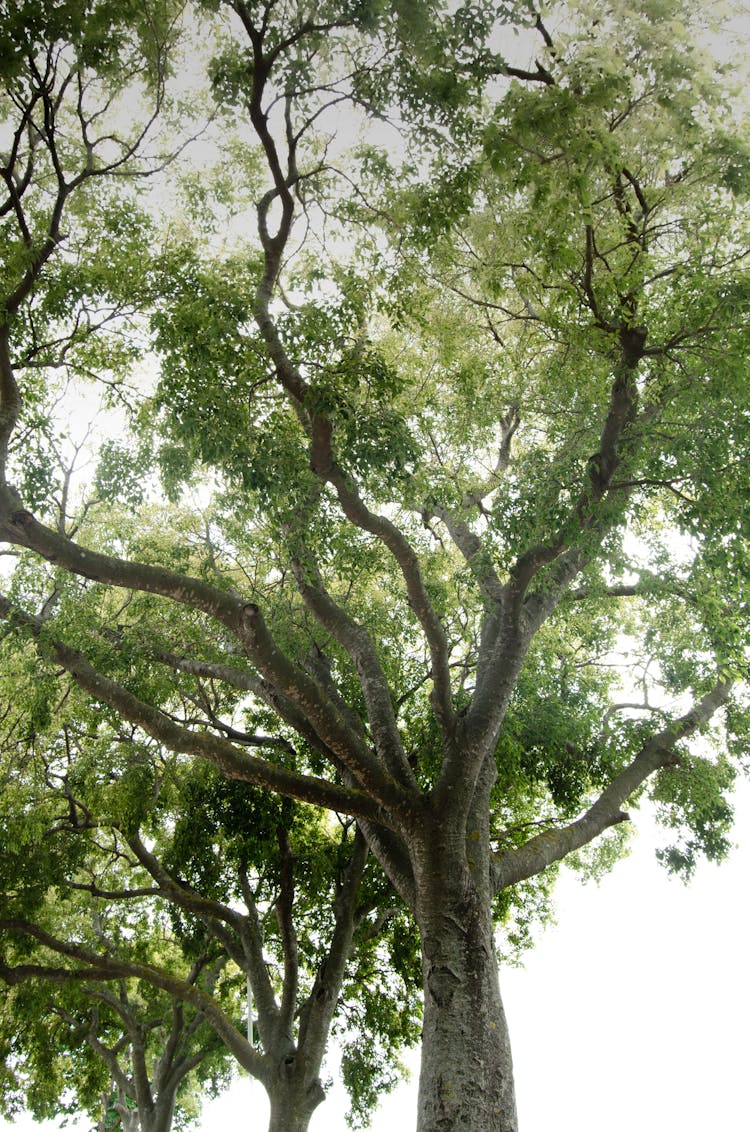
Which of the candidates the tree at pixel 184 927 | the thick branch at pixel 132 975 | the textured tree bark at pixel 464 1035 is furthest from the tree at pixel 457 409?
the thick branch at pixel 132 975

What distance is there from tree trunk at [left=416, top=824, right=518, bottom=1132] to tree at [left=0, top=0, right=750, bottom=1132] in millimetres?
21

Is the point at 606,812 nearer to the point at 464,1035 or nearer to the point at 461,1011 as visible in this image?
the point at 461,1011

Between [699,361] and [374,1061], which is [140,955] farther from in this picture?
[699,361]

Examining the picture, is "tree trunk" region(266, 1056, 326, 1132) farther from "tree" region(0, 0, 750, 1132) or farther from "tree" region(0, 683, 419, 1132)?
"tree" region(0, 0, 750, 1132)

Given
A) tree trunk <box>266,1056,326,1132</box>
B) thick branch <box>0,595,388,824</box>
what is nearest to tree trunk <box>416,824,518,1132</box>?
thick branch <box>0,595,388,824</box>

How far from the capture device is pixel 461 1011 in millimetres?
6180

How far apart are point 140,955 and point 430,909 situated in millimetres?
10637

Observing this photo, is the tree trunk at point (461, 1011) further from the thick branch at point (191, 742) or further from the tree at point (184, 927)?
the tree at point (184, 927)

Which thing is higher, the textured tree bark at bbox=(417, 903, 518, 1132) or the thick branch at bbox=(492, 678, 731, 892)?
the thick branch at bbox=(492, 678, 731, 892)

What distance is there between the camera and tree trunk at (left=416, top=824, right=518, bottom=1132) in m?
5.73

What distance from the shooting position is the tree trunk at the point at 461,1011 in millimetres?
5730

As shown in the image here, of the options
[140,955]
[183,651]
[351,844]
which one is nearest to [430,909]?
[183,651]

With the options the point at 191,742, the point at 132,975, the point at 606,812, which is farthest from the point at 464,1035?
the point at 132,975

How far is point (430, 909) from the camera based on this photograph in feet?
22.3
